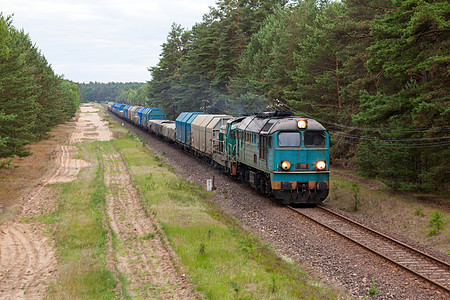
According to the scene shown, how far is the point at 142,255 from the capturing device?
12.8m

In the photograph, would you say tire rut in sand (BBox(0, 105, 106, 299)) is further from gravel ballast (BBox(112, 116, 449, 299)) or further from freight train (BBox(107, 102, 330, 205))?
freight train (BBox(107, 102, 330, 205))

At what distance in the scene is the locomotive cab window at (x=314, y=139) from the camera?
1878 cm

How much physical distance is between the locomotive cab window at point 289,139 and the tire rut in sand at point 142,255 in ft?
20.9

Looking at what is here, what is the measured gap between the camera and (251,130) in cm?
2169

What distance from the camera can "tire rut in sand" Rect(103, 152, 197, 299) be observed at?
10256mm

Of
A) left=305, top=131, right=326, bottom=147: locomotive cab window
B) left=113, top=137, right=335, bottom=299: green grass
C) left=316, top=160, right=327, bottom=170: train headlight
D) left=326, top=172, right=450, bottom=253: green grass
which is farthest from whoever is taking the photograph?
left=305, top=131, right=326, bottom=147: locomotive cab window

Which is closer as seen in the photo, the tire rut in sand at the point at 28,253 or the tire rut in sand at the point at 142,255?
the tire rut in sand at the point at 142,255

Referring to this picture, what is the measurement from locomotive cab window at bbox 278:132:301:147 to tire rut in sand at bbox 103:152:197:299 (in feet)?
20.9

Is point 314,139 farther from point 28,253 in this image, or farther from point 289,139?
point 28,253

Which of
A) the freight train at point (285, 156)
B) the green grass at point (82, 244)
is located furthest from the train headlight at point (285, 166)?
the green grass at point (82, 244)

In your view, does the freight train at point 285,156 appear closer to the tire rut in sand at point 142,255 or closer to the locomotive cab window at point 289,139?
the locomotive cab window at point 289,139

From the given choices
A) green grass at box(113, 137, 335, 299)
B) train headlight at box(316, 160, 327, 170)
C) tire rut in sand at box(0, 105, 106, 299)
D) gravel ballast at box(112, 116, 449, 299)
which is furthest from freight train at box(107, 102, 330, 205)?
tire rut in sand at box(0, 105, 106, 299)

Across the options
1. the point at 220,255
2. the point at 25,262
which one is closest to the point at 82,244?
the point at 25,262

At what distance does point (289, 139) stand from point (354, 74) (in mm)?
13407
